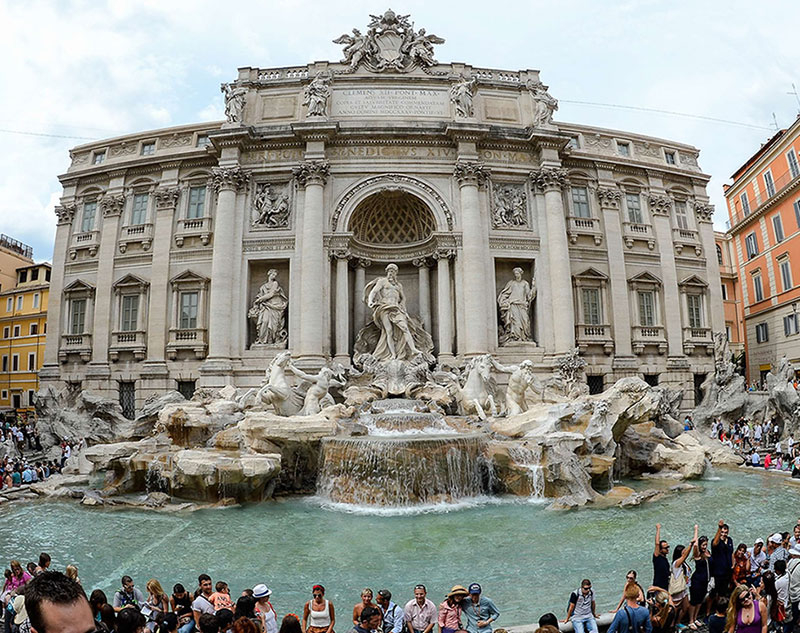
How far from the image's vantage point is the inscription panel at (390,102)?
2311 centimetres

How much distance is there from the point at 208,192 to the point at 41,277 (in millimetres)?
20670

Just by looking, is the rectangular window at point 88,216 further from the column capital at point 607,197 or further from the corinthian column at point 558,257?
the column capital at point 607,197

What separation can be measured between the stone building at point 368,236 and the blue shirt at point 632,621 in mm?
15713

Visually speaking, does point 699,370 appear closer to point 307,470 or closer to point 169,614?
point 307,470

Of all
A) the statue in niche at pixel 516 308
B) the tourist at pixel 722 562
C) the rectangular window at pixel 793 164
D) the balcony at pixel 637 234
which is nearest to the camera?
the tourist at pixel 722 562

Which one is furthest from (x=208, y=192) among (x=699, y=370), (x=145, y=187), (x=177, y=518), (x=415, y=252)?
(x=699, y=370)

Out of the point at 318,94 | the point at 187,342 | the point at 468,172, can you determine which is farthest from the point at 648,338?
the point at 187,342

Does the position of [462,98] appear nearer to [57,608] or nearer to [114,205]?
[114,205]

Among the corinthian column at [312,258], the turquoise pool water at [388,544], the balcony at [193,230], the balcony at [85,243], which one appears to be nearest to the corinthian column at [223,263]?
the balcony at [193,230]

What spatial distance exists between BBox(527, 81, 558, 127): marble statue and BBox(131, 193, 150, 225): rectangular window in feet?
59.0

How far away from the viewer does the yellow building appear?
34.4 m

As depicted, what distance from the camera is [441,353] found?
70.8 feet

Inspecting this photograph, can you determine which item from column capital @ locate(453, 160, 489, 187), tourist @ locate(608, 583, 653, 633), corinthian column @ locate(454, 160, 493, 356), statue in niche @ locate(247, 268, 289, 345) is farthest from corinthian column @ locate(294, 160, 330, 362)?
tourist @ locate(608, 583, 653, 633)

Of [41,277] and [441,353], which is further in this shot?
[41,277]
